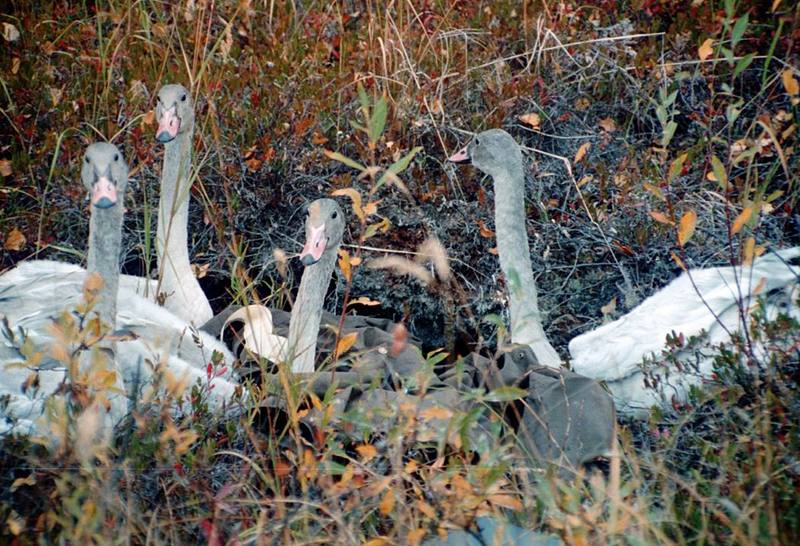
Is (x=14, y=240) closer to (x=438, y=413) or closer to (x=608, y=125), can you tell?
(x=438, y=413)

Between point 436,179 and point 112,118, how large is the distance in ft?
5.42

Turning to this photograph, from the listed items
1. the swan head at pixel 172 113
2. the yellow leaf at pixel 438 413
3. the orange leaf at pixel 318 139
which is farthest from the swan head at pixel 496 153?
the yellow leaf at pixel 438 413

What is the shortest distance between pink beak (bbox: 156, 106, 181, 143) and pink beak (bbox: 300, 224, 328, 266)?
2.54 ft

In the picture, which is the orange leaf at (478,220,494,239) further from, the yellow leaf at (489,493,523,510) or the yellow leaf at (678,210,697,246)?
the yellow leaf at (489,493,523,510)

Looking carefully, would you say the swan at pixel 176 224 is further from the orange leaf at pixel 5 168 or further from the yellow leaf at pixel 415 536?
the yellow leaf at pixel 415 536

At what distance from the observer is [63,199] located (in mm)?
4859

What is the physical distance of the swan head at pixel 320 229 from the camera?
12.1ft

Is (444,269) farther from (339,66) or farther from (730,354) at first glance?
(339,66)

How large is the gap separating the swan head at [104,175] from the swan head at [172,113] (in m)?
0.43

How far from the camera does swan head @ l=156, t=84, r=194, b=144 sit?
411 centimetres

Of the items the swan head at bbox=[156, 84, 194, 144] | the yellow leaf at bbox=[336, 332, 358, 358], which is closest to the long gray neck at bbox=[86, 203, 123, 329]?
the swan head at bbox=[156, 84, 194, 144]

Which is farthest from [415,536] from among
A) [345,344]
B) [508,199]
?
[508,199]

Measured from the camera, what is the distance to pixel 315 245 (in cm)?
372

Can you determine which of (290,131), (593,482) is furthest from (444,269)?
(290,131)
